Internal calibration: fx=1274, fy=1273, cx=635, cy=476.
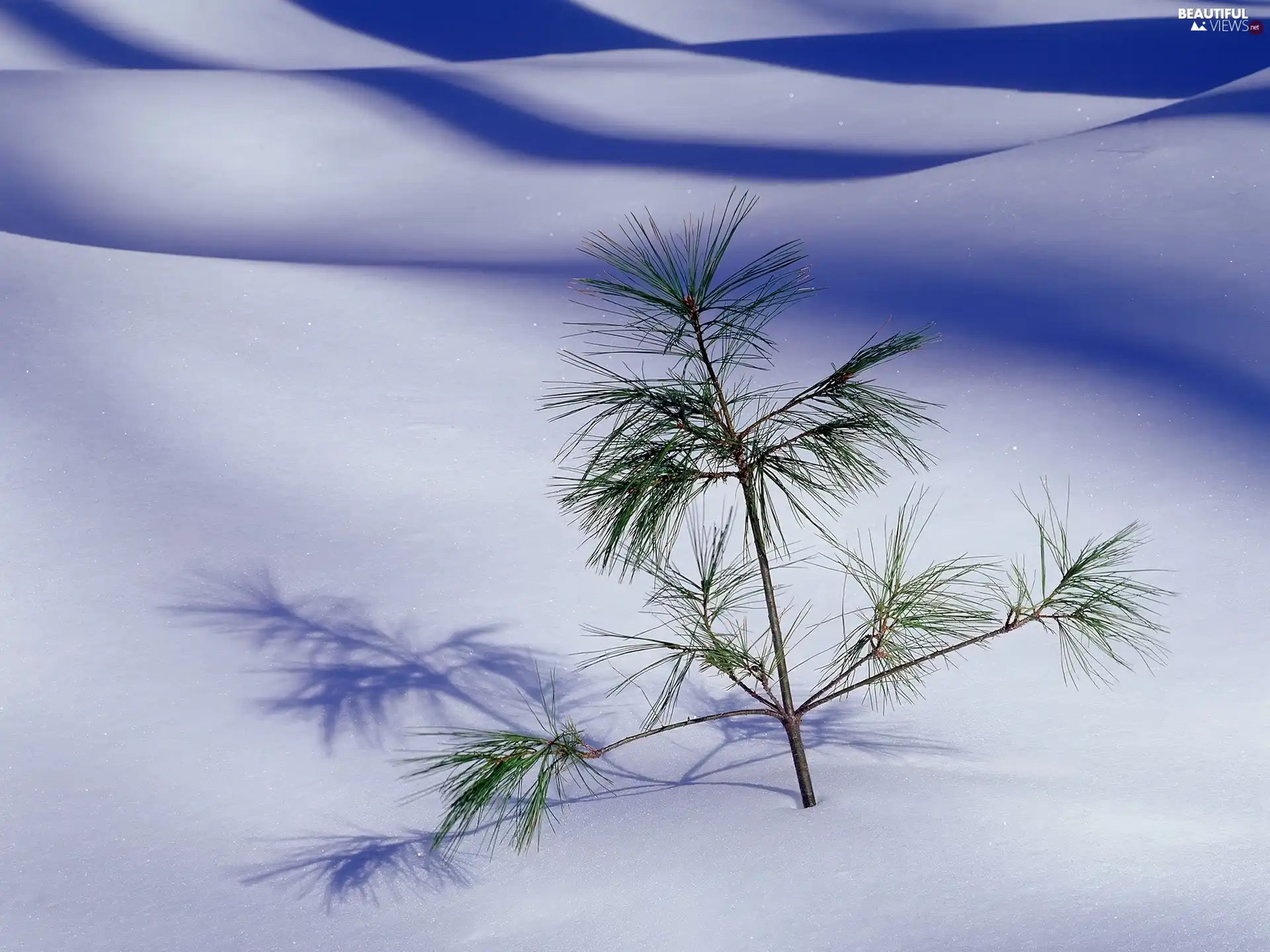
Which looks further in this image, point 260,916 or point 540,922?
point 260,916

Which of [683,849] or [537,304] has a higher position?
[537,304]

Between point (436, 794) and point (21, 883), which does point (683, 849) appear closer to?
point (436, 794)

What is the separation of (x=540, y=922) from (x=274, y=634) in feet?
4.30

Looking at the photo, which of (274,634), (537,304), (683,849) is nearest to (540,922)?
(683,849)

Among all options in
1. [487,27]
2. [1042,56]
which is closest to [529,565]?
[1042,56]

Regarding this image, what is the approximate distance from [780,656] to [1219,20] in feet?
34.1

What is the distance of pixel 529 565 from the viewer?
3.18 m

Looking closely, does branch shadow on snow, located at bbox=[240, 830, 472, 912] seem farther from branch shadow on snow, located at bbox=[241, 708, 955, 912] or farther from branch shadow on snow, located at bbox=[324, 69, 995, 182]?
branch shadow on snow, located at bbox=[324, 69, 995, 182]

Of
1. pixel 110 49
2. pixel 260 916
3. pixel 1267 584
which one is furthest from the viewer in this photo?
pixel 110 49

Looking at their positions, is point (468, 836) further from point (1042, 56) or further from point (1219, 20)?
point (1219, 20)

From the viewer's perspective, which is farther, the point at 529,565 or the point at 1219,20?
the point at 1219,20

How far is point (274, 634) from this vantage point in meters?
2.96

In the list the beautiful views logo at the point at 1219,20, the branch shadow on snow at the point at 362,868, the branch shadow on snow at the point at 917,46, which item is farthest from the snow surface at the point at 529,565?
the beautiful views logo at the point at 1219,20

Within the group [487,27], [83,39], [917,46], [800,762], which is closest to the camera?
[800,762]
